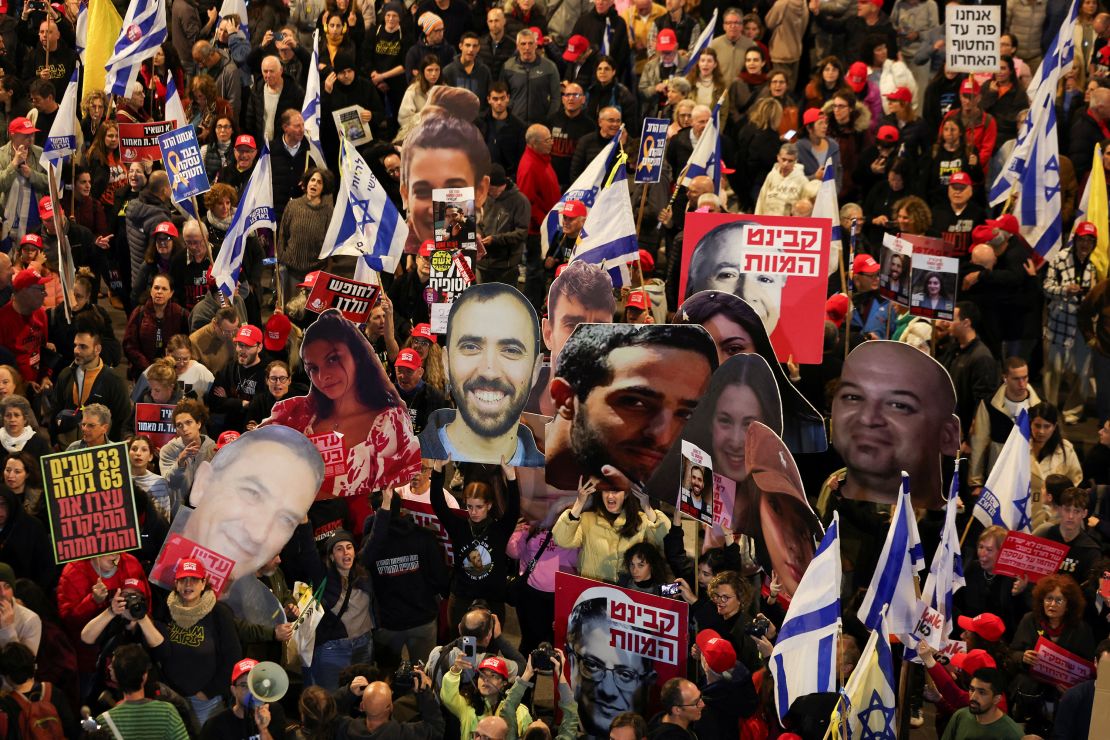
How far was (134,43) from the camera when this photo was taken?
18.1 meters

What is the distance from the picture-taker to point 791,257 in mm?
13508

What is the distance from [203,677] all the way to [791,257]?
15.8 feet

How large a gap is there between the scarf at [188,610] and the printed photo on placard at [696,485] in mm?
2833

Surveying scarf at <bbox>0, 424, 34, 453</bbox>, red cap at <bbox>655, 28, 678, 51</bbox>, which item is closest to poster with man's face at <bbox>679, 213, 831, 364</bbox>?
scarf at <bbox>0, 424, 34, 453</bbox>

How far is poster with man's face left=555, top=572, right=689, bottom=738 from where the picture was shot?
1132 cm

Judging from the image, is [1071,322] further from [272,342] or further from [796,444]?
[272,342]

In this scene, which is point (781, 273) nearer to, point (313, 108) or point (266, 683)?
point (266, 683)

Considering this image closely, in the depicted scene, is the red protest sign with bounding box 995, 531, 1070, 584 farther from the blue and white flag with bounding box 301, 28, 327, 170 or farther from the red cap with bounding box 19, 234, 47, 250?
the red cap with bounding box 19, 234, 47, 250

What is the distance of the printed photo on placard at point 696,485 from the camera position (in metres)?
11.8

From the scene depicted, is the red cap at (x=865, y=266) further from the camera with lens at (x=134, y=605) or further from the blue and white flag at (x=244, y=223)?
the camera with lens at (x=134, y=605)

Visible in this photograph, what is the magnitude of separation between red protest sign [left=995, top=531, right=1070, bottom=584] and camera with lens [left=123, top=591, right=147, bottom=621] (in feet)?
16.6

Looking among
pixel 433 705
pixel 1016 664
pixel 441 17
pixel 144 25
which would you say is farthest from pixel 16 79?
pixel 1016 664

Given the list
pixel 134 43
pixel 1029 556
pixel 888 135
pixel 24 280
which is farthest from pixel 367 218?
pixel 1029 556

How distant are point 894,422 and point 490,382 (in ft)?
8.46
